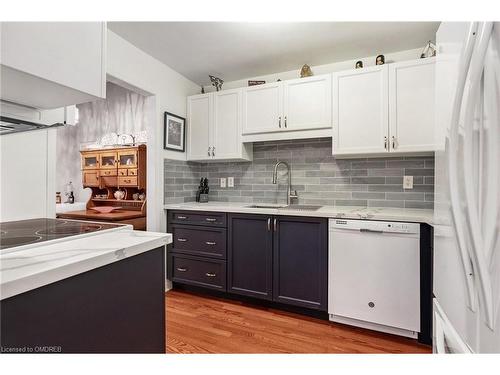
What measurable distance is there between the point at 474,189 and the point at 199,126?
8.79 feet

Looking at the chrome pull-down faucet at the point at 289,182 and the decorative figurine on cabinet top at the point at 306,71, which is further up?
the decorative figurine on cabinet top at the point at 306,71

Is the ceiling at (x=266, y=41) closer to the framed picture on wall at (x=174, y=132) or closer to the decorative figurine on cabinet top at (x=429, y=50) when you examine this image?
the decorative figurine on cabinet top at (x=429, y=50)

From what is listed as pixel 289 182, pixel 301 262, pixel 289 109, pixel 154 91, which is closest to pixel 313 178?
pixel 289 182

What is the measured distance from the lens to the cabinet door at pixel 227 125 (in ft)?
9.45

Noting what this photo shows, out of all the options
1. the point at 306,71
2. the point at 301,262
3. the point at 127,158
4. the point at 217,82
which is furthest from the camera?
the point at 127,158

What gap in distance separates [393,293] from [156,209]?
225cm

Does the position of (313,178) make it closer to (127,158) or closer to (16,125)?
(16,125)

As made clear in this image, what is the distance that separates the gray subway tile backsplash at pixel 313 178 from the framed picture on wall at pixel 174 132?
0.18 metres

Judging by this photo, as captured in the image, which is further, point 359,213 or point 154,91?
point 154,91

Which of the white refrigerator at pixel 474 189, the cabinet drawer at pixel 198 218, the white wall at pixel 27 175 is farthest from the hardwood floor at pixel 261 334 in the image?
the white wall at pixel 27 175

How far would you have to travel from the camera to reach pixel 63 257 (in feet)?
2.67

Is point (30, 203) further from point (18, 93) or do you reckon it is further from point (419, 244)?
point (419, 244)
